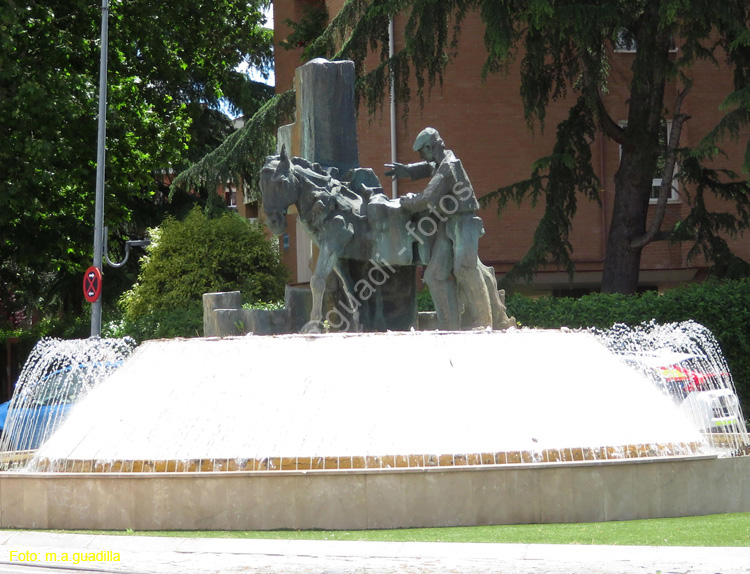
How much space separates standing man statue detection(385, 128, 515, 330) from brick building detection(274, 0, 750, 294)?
13994 millimetres

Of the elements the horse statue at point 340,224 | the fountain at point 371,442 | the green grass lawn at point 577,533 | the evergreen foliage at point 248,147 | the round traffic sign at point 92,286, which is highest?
the evergreen foliage at point 248,147

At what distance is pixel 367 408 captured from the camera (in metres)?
8.99

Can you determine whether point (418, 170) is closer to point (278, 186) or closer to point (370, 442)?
point (278, 186)

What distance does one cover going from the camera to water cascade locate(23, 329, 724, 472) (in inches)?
339

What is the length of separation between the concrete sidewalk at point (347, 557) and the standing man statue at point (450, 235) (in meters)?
4.59

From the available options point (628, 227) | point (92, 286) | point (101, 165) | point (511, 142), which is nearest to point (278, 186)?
point (92, 286)

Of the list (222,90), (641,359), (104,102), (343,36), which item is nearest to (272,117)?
(343,36)

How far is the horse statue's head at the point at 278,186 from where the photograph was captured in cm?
1123

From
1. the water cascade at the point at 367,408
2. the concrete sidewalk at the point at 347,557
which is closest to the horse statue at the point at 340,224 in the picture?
the water cascade at the point at 367,408

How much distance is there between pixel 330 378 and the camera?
9.29 meters

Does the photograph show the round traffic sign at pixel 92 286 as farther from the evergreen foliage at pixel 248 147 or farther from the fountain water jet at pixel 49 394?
the fountain water jet at pixel 49 394

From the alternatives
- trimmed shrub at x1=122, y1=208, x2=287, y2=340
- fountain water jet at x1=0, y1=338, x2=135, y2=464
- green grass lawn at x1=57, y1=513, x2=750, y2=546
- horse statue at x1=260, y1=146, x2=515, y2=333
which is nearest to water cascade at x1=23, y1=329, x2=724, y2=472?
green grass lawn at x1=57, y1=513, x2=750, y2=546

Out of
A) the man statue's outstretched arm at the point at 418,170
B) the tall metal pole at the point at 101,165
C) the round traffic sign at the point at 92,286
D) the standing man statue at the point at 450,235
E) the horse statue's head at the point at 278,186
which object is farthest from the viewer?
the tall metal pole at the point at 101,165

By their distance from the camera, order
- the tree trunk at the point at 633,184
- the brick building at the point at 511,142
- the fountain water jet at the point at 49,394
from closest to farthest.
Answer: the fountain water jet at the point at 49,394 < the tree trunk at the point at 633,184 < the brick building at the point at 511,142
